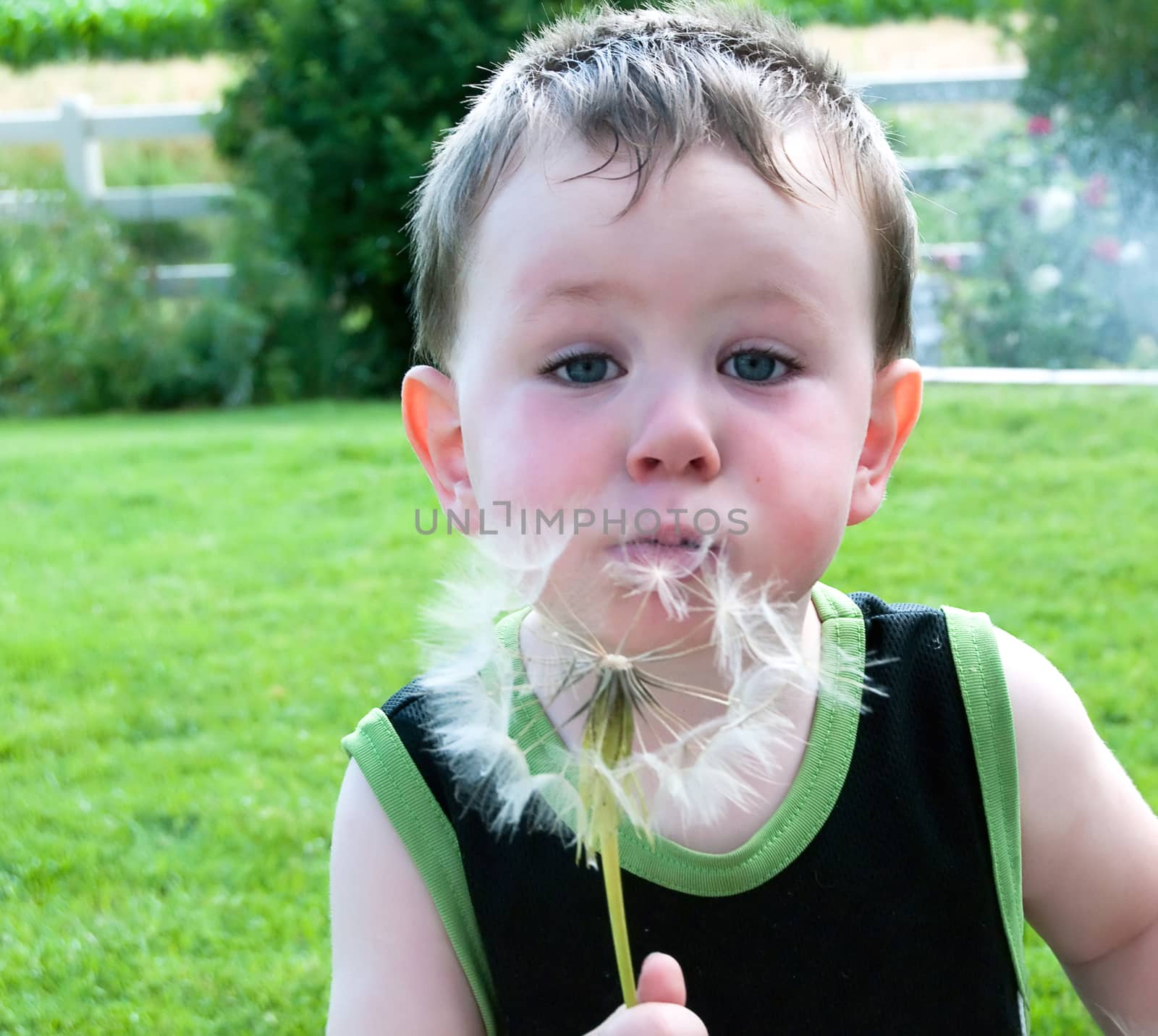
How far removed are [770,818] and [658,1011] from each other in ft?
1.55

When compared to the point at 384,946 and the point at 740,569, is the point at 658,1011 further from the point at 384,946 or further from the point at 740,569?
the point at 384,946

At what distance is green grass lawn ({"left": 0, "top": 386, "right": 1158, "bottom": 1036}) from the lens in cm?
248

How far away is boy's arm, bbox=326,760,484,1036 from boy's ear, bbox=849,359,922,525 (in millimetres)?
688

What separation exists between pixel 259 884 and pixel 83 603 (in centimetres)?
228

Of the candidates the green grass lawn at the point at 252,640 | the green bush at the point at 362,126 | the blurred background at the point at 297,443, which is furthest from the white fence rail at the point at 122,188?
the green grass lawn at the point at 252,640

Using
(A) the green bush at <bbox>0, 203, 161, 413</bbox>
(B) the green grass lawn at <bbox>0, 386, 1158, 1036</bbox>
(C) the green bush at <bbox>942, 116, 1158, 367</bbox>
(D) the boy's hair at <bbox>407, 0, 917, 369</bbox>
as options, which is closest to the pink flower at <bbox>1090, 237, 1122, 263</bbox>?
→ (C) the green bush at <bbox>942, 116, 1158, 367</bbox>

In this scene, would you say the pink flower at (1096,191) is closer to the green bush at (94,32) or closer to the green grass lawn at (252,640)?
the green grass lawn at (252,640)

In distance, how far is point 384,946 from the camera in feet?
5.33

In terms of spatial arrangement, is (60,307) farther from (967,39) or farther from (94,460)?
(967,39)

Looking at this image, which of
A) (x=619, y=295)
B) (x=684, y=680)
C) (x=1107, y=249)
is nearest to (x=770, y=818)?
(x=684, y=680)

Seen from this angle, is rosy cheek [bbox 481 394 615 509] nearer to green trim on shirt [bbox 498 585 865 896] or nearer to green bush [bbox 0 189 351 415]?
green trim on shirt [bbox 498 585 865 896]

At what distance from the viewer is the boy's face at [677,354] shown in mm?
1338

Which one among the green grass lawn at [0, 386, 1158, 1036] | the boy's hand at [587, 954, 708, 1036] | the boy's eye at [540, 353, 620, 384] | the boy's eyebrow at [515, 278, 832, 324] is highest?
the boy's eyebrow at [515, 278, 832, 324]

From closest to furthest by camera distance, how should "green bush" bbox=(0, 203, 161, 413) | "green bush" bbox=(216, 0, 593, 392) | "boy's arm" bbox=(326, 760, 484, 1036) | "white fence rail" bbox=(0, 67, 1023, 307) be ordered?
"boy's arm" bbox=(326, 760, 484, 1036) → "green bush" bbox=(216, 0, 593, 392) → "green bush" bbox=(0, 203, 161, 413) → "white fence rail" bbox=(0, 67, 1023, 307)
